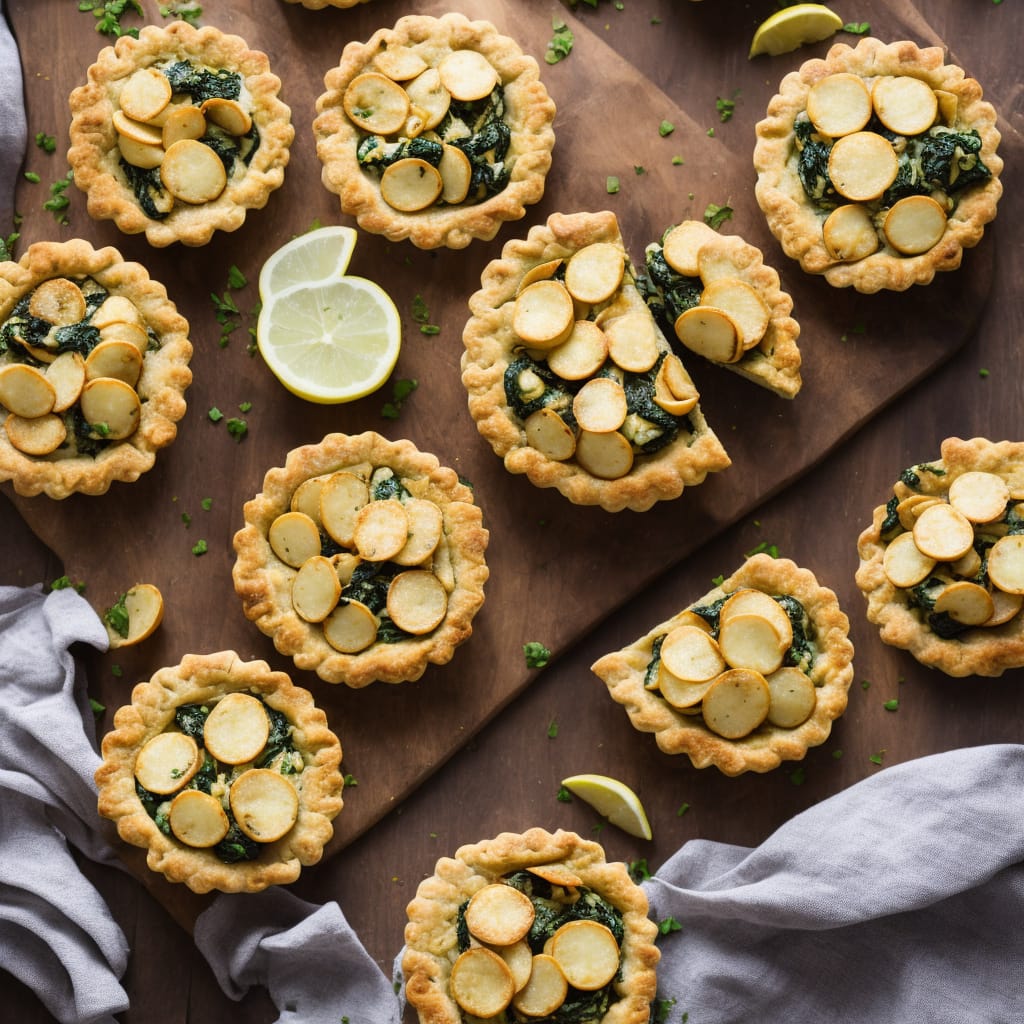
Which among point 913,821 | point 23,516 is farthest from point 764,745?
point 23,516

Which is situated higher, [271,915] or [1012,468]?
[1012,468]

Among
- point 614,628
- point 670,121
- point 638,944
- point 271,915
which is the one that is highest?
point 670,121

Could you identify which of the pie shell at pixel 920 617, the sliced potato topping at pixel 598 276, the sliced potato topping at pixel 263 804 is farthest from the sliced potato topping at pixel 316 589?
the pie shell at pixel 920 617

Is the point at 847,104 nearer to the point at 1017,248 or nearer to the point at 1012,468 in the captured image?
the point at 1017,248

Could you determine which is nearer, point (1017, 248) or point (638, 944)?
point (638, 944)

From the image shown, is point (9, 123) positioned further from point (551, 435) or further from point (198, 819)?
point (198, 819)
